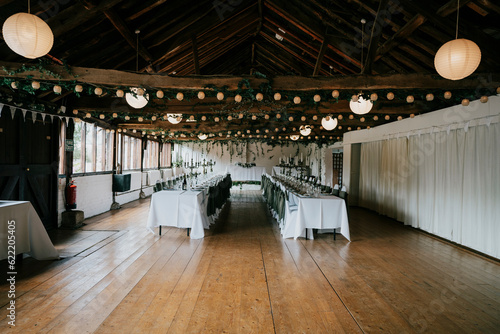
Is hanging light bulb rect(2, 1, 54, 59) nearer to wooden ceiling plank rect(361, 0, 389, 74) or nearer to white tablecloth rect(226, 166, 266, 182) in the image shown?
wooden ceiling plank rect(361, 0, 389, 74)

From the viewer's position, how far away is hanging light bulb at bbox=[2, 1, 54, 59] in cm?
234

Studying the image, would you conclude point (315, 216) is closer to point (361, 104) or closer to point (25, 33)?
point (361, 104)

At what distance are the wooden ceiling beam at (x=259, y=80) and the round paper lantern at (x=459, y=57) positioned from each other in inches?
68.5

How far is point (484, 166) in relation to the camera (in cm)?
487

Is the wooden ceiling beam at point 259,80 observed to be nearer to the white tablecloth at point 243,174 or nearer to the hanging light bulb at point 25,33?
the hanging light bulb at point 25,33

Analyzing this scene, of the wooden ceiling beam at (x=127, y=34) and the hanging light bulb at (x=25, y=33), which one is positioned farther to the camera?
the wooden ceiling beam at (x=127, y=34)

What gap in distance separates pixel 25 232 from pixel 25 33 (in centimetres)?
275

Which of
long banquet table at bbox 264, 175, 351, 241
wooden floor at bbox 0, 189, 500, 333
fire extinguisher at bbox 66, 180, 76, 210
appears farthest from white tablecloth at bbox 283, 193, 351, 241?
fire extinguisher at bbox 66, 180, 76, 210

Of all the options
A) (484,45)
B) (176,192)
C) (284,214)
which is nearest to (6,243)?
(176,192)

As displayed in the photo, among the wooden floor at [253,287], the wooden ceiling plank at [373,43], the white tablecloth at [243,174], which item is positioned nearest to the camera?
the wooden floor at [253,287]

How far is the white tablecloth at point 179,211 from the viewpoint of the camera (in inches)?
212

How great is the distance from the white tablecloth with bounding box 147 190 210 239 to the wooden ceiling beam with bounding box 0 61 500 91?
6.86 ft

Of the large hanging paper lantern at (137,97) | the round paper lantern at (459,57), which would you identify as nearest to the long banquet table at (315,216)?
the round paper lantern at (459,57)

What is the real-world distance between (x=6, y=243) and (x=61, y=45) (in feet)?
9.95
